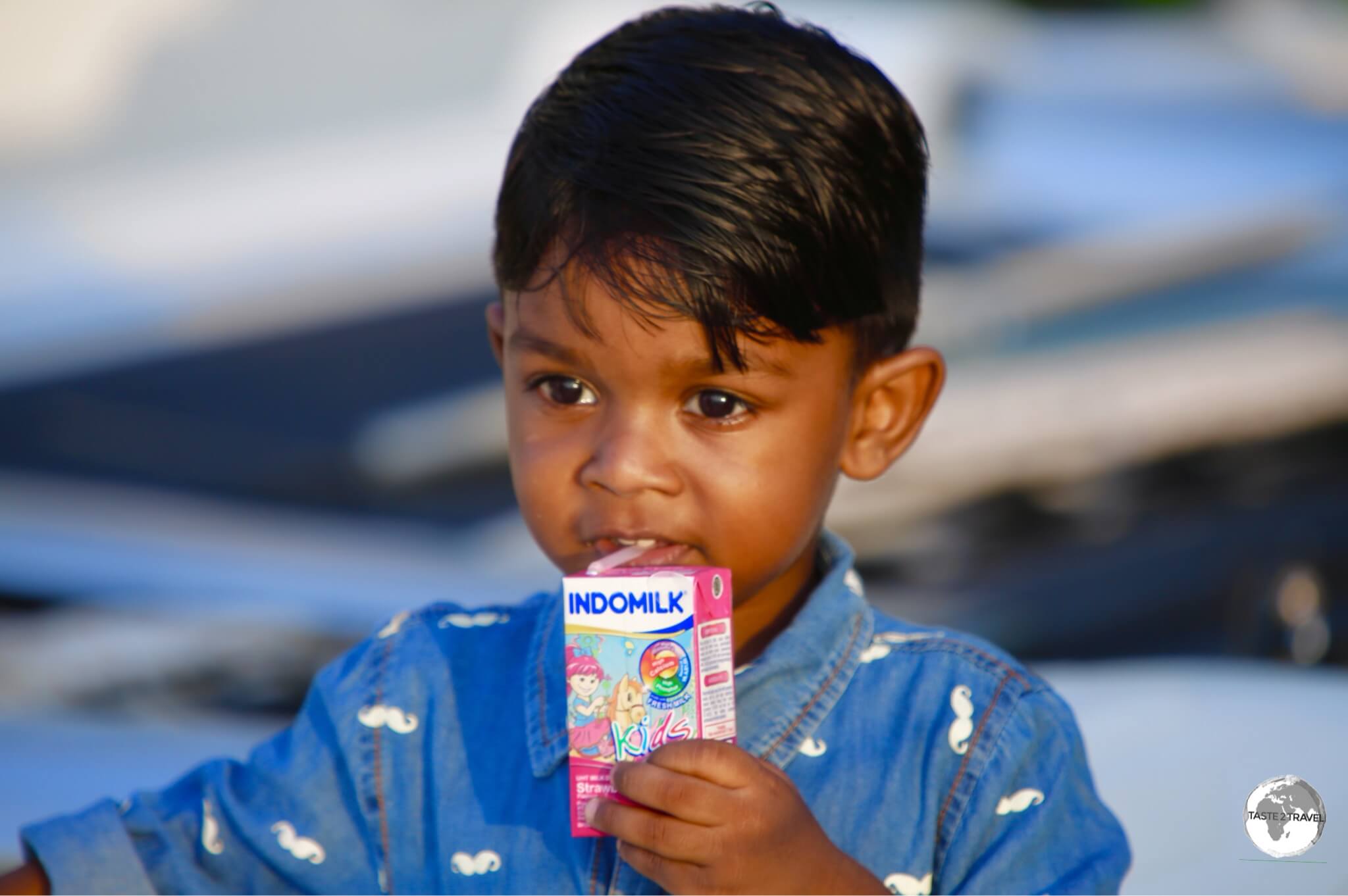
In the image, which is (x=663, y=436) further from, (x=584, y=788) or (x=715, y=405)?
(x=584, y=788)

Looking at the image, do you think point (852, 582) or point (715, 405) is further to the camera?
point (852, 582)

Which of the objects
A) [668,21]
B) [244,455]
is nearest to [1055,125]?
[244,455]

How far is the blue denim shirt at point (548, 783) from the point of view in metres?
1.03

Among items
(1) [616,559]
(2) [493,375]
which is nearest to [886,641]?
(1) [616,559]

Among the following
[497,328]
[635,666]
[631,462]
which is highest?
[497,328]

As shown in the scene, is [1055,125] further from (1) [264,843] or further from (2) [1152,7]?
(1) [264,843]

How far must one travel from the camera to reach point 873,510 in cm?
352

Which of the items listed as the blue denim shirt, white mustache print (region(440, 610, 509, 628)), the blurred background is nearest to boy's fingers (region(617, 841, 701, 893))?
the blue denim shirt

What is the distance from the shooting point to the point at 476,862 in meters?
1.09

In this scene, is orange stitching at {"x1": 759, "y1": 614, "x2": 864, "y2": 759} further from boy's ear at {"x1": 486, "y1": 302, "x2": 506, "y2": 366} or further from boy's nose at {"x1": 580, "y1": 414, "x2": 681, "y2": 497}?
boy's ear at {"x1": 486, "y1": 302, "x2": 506, "y2": 366}

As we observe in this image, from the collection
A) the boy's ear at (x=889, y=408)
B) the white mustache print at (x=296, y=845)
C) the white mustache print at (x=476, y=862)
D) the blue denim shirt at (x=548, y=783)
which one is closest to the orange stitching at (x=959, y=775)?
the blue denim shirt at (x=548, y=783)

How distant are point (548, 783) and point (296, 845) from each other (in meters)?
0.19

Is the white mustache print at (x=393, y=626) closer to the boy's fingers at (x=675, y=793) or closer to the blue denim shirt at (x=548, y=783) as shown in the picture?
the blue denim shirt at (x=548, y=783)

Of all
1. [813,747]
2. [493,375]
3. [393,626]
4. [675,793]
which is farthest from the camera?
[493,375]
